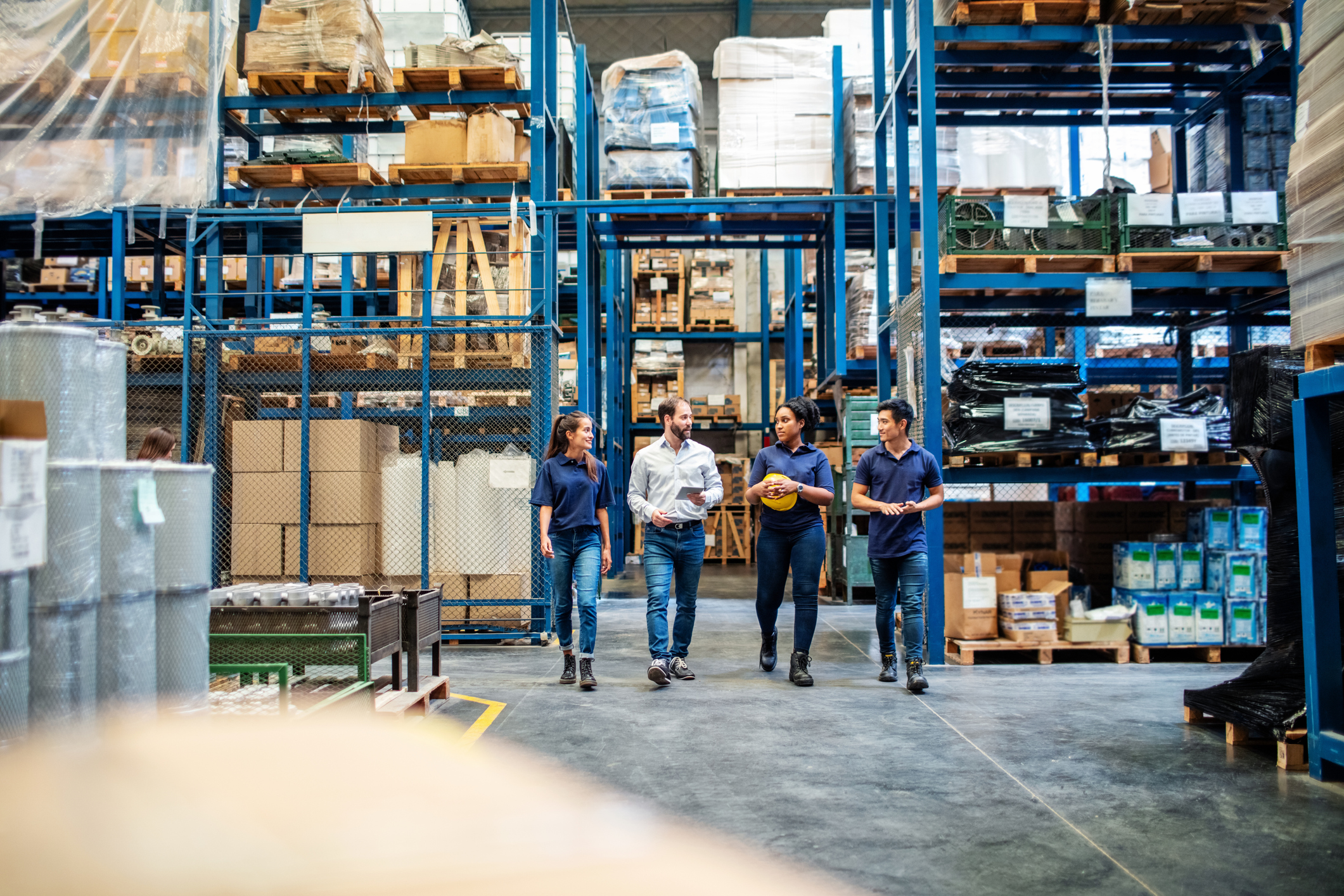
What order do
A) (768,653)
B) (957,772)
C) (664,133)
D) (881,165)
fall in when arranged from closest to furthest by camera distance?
(957,772), (768,653), (881,165), (664,133)

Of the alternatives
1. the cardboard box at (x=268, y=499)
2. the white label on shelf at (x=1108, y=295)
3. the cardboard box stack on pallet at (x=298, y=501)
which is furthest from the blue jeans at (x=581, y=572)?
the white label on shelf at (x=1108, y=295)

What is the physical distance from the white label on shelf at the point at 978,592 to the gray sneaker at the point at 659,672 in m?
2.46

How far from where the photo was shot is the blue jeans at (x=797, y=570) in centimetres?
603

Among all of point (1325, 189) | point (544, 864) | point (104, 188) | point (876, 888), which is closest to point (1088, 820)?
point (876, 888)

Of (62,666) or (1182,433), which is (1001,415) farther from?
(62,666)

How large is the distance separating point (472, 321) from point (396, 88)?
8.93 ft

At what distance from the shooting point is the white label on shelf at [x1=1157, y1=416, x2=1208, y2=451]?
7.13 metres

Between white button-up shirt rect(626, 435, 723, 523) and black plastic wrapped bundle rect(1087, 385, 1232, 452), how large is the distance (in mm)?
3259

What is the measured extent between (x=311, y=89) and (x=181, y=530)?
8781 millimetres

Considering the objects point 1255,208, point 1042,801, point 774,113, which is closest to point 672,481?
point 1042,801

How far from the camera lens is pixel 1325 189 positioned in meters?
3.83

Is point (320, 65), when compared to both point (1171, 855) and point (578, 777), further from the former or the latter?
point (1171, 855)

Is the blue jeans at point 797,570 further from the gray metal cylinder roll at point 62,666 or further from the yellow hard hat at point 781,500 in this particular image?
the gray metal cylinder roll at point 62,666

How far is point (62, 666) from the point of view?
2.06m
